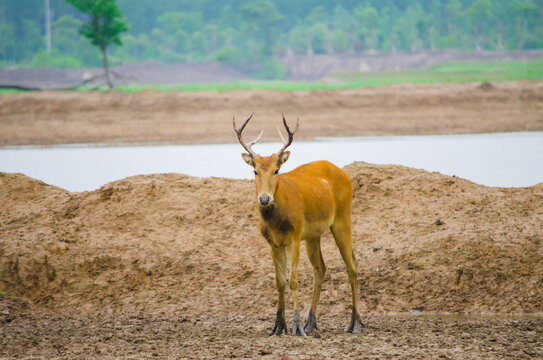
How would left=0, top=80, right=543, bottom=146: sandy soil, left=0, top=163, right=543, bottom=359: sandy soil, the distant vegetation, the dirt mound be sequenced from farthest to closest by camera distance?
1. the distant vegetation
2. left=0, top=80, right=543, bottom=146: sandy soil
3. the dirt mound
4. left=0, top=163, right=543, bottom=359: sandy soil

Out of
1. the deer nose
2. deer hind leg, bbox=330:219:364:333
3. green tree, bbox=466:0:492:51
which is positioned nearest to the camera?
the deer nose

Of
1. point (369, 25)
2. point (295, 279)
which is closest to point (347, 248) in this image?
point (295, 279)

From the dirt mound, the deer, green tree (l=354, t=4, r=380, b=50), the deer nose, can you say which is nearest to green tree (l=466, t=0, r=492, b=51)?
green tree (l=354, t=4, r=380, b=50)

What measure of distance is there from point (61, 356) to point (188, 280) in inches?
164

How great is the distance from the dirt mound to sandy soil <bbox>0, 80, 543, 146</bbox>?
2006 cm

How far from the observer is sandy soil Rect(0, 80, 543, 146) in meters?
37.1

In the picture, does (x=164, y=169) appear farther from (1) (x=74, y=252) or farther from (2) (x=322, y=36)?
(2) (x=322, y=36)

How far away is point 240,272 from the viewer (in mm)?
12938

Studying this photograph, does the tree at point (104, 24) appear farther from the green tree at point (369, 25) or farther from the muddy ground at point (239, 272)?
the green tree at point (369, 25)

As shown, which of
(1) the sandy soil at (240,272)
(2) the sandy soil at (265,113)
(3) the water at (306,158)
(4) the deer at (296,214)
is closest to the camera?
(1) the sandy soil at (240,272)

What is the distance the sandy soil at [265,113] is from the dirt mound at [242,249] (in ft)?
65.8

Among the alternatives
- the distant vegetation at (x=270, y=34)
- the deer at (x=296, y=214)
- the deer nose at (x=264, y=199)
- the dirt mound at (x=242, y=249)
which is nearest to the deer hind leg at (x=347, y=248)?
the deer at (x=296, y=214)

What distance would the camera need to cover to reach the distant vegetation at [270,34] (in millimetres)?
111062

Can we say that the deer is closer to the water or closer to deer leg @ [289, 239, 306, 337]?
deer leg @ [289, 239, 306, 337]
